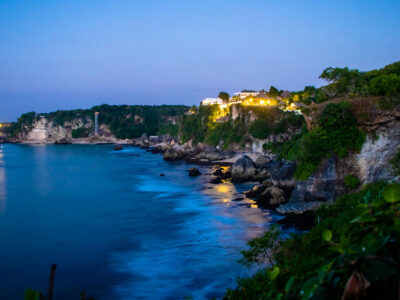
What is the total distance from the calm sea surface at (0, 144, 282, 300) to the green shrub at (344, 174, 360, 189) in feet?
15.2

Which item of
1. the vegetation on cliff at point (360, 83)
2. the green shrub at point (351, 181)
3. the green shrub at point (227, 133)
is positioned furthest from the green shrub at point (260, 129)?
the green shrub at point (351, 181)

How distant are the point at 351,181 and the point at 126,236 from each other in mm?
12242

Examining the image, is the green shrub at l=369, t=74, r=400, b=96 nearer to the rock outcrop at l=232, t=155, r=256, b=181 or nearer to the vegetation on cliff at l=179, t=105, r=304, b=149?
the rock outcrop at l=232, t=155, r=256, b=181

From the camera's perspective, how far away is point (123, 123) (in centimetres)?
10150

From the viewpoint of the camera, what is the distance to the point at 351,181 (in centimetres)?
1925

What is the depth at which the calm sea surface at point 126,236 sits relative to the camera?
1252 cm

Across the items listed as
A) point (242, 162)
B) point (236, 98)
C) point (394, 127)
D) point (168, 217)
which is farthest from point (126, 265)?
point (236, 98)

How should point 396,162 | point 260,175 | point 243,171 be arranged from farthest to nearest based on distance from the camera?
point 243,171, point 260,175, point 396,162

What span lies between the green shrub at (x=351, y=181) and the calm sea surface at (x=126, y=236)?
15.2ft

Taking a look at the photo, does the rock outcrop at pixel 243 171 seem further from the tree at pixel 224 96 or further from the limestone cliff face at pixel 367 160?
the tree at pixel 224 96

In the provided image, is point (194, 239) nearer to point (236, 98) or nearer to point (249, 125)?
point (249, 125)

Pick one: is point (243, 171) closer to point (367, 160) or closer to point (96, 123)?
point (367, 160)

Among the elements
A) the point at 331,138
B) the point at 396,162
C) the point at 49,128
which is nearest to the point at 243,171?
the point at 331,138

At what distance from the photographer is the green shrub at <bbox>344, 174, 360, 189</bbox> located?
19.2 metres
